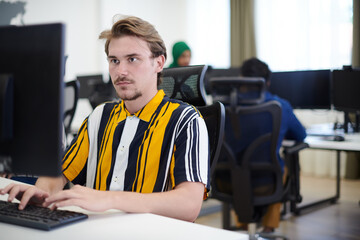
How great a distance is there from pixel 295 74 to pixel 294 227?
4.16 feet

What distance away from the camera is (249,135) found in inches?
98.7

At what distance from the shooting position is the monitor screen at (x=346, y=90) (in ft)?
10.9

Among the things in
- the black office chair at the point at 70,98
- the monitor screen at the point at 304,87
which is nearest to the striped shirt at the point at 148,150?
the black office chair at the point at 70,98

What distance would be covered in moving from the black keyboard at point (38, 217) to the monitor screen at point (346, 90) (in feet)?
9.20

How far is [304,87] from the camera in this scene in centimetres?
366

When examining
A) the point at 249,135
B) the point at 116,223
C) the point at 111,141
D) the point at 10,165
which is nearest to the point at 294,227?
the point at 249,135

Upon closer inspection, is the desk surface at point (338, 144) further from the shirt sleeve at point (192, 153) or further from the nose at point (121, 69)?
the nose at point (121, 69)

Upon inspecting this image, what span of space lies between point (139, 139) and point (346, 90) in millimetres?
2498

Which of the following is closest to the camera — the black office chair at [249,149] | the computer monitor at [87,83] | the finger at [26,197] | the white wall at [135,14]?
the finger at [26,197]

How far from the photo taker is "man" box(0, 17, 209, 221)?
4.30ft

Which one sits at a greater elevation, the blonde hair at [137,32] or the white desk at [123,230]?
the blonde hair at [137,32]

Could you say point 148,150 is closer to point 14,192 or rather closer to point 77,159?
point 77,159

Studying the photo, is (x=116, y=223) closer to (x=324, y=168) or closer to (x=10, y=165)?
(x=10, y=165)

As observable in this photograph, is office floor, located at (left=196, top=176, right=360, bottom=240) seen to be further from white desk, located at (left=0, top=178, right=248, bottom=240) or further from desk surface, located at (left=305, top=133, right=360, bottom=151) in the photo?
white desk, located at (left=0, top=178, right=248, bottom=240)
